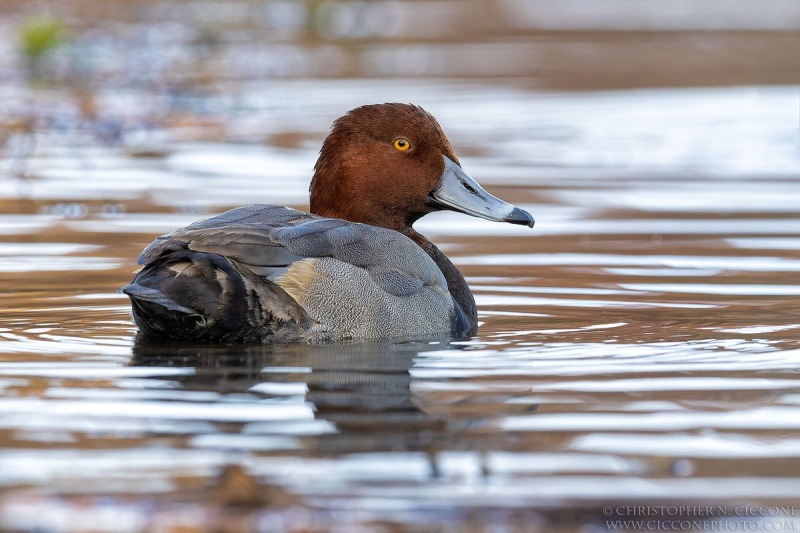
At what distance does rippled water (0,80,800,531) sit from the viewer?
3871 mm

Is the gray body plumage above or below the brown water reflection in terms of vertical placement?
above

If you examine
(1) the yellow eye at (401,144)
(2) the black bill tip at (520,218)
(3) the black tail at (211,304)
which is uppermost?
(1) the yellow eye at (401,144)

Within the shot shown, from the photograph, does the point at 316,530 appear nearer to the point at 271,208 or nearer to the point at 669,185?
the point at 271,208

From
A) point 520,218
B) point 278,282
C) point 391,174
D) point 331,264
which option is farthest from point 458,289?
point 278,282

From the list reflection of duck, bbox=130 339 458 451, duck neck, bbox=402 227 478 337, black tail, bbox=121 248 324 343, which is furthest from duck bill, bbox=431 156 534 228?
black tail, bbox=121 248 324 343

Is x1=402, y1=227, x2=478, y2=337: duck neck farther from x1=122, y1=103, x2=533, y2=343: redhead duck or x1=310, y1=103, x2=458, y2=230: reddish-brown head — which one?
x1=310, y1=103, x2=458, y2=230: reddish-brown head

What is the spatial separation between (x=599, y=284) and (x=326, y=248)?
2.12 m

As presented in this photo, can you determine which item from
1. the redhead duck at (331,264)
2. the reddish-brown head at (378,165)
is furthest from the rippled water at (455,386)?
the reddish-brown head at (378,165)

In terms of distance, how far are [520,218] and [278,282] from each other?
1459 millimetres

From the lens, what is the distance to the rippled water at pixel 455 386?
3871 mm

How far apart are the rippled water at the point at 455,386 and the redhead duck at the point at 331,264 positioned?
0.40 feet

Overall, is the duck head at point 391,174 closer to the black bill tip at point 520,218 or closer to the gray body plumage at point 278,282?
the black bill tip at point 520,218

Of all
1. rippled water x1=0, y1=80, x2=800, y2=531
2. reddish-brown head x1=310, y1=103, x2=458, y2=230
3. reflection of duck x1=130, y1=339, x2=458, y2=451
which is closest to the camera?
rippled water x1=0, y1=80, x2=800, y2=531

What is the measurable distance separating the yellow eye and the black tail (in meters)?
1.21
